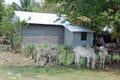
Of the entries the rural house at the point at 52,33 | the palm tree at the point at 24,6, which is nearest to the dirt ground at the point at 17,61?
the rural house at the point at 52,33

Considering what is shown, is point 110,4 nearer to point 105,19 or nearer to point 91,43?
point 105,19

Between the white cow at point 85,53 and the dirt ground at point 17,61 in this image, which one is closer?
the white cow at point 85,53

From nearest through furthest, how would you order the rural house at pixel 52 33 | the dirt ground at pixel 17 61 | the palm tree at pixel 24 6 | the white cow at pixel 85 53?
1. the white cow at pixel 85 53
2. the dirt ground at pixel 17 61
3. the rural house at pixel 52 33
4. the palm tree at pixel 24 6

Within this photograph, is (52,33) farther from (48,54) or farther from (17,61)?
(48,54)

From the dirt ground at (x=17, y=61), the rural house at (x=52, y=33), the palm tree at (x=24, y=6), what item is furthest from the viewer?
the palm tree at (x=24, y=6)

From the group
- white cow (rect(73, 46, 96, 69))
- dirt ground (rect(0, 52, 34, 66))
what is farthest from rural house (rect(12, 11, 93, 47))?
white cow (rect(73, 46, 96, 69))

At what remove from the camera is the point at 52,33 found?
1435 inches

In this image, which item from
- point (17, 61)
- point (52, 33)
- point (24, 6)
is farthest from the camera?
point (24, 6)

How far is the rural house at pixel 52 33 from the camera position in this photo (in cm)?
3541

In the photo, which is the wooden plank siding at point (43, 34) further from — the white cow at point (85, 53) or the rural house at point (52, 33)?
the white cow at point (85, 53)

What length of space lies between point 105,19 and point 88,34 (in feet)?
68.8

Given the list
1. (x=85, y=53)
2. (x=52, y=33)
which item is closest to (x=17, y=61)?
(x=85, y=53)

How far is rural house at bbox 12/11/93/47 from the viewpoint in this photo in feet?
116

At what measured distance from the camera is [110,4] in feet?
53.2
